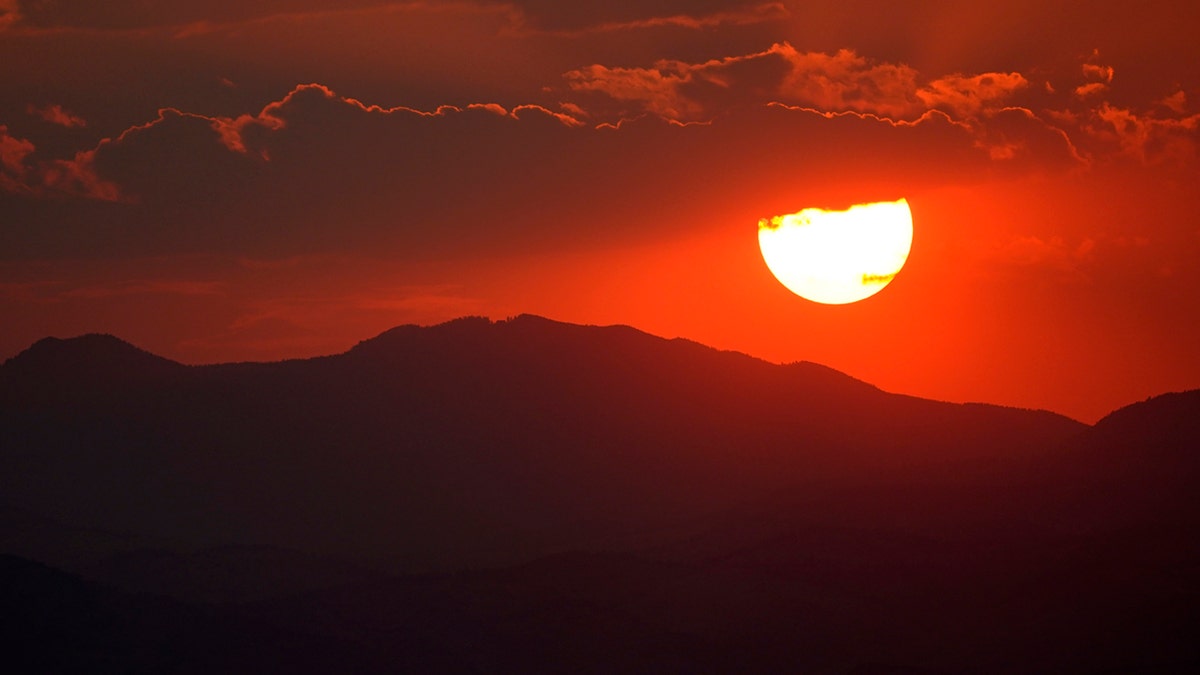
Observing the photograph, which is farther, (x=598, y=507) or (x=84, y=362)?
(x=84, y=362)

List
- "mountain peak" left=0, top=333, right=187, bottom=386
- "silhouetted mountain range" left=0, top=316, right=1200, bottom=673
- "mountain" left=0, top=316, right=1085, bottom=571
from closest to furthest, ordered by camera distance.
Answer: "silhouetted mountain range" left=0, top=316, right=1200, bottom=673, "mountain" left=0, top=316, right=1085, bottom=571, "mountain peak" left=0, top=333, right=187, bottom=386

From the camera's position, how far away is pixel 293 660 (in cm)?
7794

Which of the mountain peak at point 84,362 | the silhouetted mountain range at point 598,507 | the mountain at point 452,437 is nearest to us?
the silhouetted mountain range at point 598,507

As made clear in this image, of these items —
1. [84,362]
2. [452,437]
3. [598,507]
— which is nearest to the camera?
[598,507]

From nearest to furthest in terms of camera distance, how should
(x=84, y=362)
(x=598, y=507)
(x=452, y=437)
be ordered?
(x=598, y=507)
(x=452, y=437)
(x=84, y=362)

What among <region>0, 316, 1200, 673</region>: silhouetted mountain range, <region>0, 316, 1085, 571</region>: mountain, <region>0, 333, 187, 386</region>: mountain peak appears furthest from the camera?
<region>0, 333, 187, 386</region>: mountain peak

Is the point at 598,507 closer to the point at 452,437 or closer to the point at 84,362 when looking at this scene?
the point at 452,437

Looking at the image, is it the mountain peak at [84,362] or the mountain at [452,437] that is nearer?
the mountain at [452,437]

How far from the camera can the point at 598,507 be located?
143500 millimetres

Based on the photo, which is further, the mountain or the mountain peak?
the mountain peak

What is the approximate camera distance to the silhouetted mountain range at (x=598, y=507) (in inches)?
3081

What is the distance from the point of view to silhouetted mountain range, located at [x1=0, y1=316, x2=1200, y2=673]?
78250 mm

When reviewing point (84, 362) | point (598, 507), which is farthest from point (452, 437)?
point (84, 362)

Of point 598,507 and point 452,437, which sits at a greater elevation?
point 452,437
